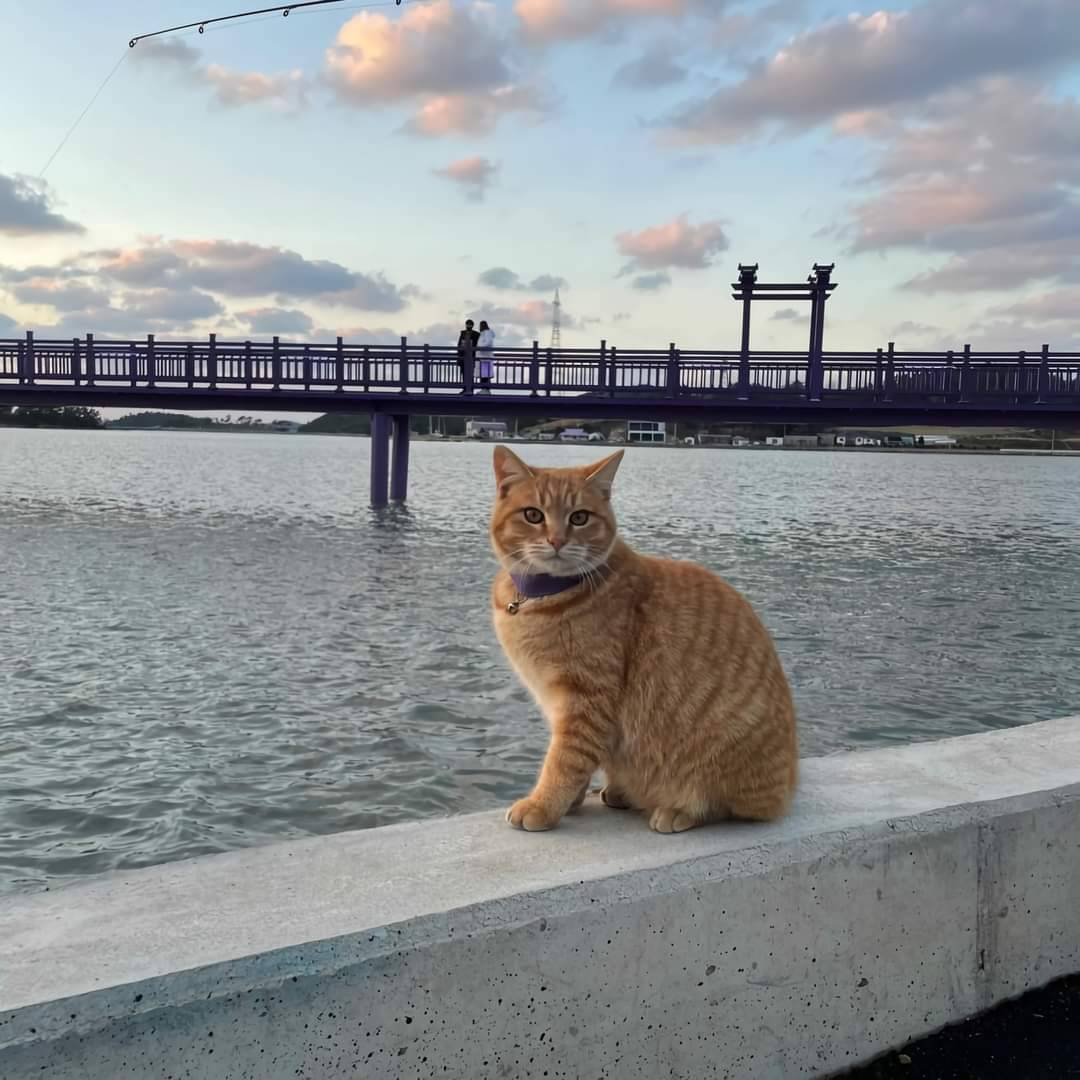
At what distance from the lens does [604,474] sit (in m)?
3.36

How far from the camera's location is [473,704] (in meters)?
9.38

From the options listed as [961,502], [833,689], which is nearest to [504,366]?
[833,689]

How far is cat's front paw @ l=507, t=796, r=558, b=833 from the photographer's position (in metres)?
2.84

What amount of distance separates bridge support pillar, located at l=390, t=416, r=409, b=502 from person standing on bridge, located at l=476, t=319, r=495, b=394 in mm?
5447

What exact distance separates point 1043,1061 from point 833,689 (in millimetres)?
7866

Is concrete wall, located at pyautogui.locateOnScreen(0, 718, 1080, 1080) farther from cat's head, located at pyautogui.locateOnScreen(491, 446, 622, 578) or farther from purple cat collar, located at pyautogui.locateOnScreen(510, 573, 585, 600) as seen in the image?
cat's head, located at pyautogui.locateOnScreen(491, 446, 622, 578)

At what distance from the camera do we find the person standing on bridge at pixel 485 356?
28312mm

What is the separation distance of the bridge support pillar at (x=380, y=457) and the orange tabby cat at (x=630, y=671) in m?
28.0

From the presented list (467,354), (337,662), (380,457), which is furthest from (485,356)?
(337,662)

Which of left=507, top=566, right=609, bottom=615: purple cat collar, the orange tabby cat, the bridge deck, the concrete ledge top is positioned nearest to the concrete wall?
the concrete ledge top

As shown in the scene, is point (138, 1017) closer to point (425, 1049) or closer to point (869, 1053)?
point (425, 1049)

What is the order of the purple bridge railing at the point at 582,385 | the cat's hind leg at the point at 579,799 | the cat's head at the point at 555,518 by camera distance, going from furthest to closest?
the purple bridge railing at the point at 582,385, the cat's head at the point at 555,518, the cat's hind leg at the point at 579,799

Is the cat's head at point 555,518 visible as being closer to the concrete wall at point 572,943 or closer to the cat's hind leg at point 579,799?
the cat's hind leg at point 579,799

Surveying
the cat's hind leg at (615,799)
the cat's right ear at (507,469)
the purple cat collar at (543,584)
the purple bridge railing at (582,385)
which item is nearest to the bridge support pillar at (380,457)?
the purple bridge railing at (582,385)
